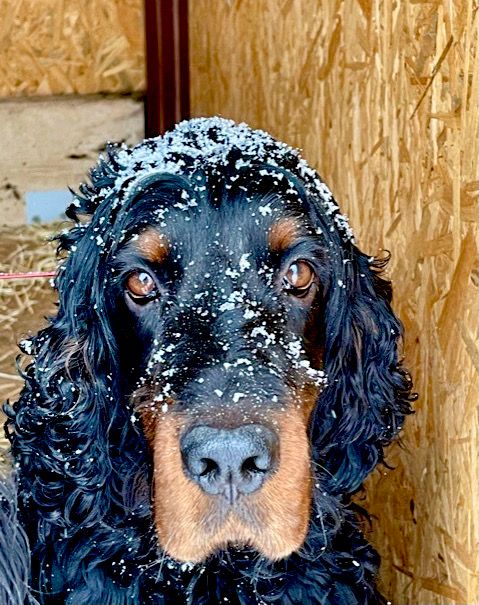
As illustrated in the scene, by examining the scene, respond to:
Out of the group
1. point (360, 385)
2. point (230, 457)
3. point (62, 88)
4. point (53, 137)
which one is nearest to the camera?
point (230, 457)

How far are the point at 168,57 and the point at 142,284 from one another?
3664 mm

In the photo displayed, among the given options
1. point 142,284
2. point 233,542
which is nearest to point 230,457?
point 233,542

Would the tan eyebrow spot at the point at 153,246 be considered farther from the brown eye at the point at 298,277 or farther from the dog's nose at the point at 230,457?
the dog's nose at the point at 230,457

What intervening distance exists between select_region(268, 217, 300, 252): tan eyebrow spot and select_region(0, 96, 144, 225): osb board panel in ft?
11.3

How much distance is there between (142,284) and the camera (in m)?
2.19

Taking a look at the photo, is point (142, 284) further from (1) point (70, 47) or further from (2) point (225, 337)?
(1) point (70, 47)

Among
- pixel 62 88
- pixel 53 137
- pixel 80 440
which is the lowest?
pixel 53 137

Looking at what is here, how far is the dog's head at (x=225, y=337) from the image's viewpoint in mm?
1989

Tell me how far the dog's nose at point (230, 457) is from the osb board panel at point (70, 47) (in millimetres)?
4034

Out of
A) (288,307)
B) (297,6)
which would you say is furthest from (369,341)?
(297,6)

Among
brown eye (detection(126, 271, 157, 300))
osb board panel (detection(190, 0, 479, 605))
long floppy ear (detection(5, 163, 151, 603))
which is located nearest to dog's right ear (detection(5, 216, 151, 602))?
long floppy ear (detection(5, 163, 151, 603))

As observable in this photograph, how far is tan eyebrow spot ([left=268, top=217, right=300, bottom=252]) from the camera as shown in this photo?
2.18 meters

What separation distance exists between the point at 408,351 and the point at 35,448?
3.10ft

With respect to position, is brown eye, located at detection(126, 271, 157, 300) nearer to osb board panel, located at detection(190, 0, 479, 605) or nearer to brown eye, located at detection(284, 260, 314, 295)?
brown eye, located at detection(284, 260, 314, 295)
